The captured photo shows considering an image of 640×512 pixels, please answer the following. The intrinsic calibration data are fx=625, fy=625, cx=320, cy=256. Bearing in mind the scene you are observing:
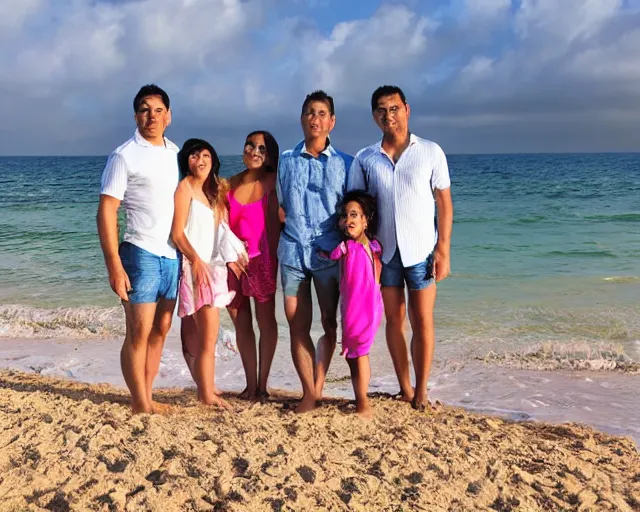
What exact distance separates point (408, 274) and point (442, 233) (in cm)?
35

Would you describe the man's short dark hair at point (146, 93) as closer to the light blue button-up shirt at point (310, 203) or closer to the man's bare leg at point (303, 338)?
the light blue button-up shirt at point (310, 203)

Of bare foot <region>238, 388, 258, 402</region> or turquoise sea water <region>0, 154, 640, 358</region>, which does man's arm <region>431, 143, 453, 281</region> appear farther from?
turquoise sea water <region>0, 154, 640, 358</region>

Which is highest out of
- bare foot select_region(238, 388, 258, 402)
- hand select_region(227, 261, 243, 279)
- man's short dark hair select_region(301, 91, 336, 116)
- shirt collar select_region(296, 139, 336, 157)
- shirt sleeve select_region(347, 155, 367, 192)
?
man's short dark hair select_region(301, 91, 336, 116)

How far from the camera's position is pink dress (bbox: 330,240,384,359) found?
3838 millimetres

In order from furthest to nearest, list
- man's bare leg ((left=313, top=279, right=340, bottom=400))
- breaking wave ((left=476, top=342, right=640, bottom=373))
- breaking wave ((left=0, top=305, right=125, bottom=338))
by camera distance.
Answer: breaking wave ((left=0, top=305, right=125, bottom=338))
breaking wave ((left=476, top=342, right=640, bottom=373))
man's bare leg ((left=313, top=279, right=340, bottom=400))

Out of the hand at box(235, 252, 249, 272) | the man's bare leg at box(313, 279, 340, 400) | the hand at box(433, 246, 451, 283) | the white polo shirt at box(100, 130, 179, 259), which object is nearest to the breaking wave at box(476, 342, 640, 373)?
the hand at box(433, 246, 451, 283)

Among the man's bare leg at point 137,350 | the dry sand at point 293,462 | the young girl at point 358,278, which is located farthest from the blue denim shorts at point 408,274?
the man's bare leg at point 137,350

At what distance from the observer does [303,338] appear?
412 centimetres

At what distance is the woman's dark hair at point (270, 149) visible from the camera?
13.5ft

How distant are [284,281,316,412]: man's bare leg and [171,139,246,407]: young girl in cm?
43

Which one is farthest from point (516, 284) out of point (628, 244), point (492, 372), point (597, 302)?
point (628, 244)

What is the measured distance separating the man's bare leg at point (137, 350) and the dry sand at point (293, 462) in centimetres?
14

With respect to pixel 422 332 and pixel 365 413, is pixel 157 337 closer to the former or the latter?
pixel 365 413

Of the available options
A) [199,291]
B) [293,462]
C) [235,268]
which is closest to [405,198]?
[235,268]
